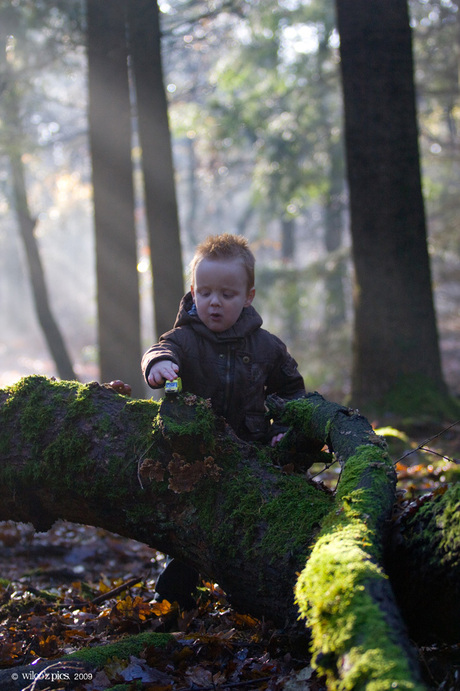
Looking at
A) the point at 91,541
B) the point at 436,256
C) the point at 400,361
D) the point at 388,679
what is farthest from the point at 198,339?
the point at 436,256

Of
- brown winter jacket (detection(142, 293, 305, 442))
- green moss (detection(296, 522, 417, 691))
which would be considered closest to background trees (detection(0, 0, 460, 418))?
brown winter jacket (detection(142, 293, 305, 442))

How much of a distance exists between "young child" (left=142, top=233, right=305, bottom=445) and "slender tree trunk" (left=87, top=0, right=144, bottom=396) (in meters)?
5.84

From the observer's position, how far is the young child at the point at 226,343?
12.4 feet

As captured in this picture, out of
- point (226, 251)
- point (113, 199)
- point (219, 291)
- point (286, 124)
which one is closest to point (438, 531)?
point (219, 291)

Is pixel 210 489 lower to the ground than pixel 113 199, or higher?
lower

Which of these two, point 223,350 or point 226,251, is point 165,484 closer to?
point 223,350

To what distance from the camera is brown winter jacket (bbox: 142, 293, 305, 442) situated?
150 inches

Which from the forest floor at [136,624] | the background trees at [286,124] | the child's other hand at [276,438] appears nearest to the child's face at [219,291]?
the child's other hand at [276,438]

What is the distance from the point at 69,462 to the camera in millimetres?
3396

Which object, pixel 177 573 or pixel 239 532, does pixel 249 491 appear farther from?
pixel 177 573

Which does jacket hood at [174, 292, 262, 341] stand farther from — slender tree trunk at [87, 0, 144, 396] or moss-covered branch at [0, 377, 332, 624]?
slender tree trunk at [87, 0, 144, 396]

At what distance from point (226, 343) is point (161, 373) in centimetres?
75

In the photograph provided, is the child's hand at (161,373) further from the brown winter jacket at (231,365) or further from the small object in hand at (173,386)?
the brown winter jacket at (231,365)

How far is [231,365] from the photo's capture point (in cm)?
384
